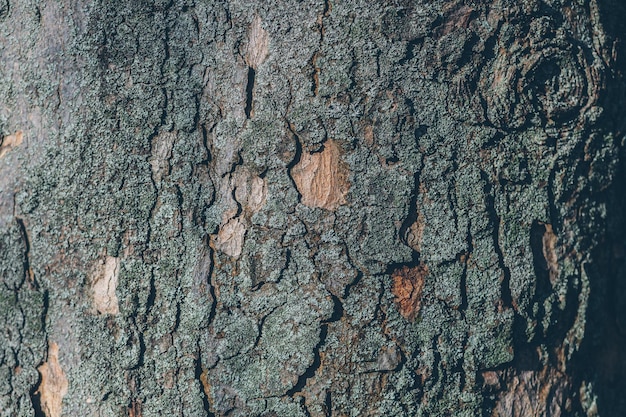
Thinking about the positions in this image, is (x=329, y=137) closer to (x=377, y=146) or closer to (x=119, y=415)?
(x=377, y=146)

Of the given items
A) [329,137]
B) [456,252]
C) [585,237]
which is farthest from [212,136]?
[585,237]

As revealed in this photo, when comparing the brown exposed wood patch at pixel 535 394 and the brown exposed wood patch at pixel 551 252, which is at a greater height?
the brown exposed wood patch at pixel 551 252

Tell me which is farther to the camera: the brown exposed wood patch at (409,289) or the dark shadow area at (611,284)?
the dark shadow area at (611,284)

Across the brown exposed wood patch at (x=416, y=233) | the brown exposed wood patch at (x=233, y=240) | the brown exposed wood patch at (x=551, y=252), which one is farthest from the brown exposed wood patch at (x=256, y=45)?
the brown exposed wood patch at (x=551, y=252)

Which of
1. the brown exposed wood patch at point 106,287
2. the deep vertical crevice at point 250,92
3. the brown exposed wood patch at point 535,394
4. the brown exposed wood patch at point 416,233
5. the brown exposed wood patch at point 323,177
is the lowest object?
the brown exposed wood patch at point 535,394

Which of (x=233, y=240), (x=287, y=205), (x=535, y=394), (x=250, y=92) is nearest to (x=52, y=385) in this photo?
(x=233, y=240)

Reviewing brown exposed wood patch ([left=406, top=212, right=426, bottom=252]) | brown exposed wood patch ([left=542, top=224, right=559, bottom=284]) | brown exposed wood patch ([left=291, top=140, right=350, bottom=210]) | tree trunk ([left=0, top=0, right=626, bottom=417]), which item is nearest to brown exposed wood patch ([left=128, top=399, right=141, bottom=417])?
tree trunk ([left=0, top=0, right=626, bottom=417])

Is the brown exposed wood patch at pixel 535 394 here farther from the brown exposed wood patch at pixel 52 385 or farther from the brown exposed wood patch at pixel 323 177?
the brown exposed wood patch at pixel 52 385
